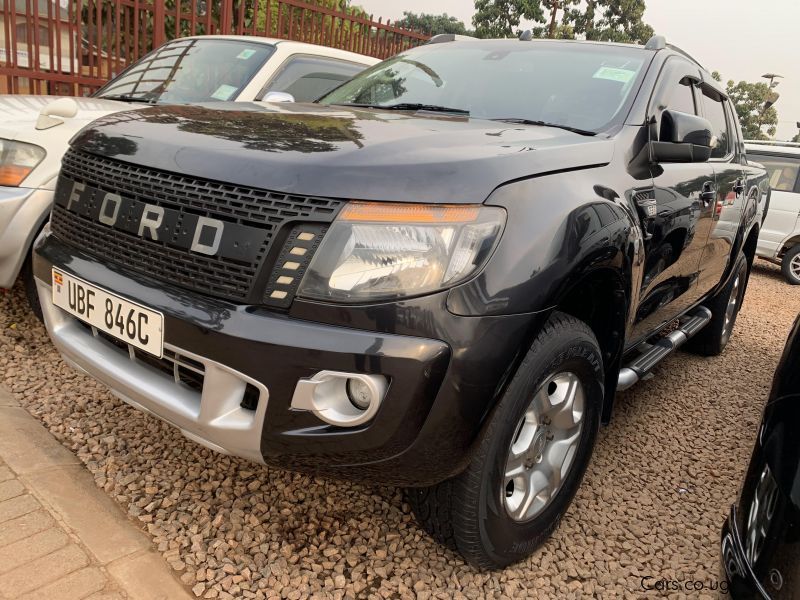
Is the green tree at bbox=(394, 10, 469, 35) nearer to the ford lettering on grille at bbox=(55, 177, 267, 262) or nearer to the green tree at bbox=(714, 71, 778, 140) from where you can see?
the green tree at bbox=(714, 71, 778, 140)

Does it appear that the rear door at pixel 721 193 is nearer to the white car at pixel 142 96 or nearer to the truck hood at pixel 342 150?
the truck hood at pixel 342 150

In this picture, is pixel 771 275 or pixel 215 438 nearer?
pixel 215 438

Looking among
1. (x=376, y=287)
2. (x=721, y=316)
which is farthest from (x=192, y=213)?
(x=721, y=316)

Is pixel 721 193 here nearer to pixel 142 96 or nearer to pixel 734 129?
pixel 734 129

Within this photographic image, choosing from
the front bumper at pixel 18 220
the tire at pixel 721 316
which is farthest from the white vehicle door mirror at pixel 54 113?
the tire at pixel 721 316

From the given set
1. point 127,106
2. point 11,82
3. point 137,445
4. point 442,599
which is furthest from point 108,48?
point 442,599

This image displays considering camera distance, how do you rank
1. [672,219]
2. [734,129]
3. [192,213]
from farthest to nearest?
1. [734,129]
2. [672,219]
3. [192,213]

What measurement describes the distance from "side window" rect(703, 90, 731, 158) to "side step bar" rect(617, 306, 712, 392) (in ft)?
2.94

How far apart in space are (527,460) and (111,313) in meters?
1.29

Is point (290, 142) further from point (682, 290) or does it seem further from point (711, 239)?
point (711, 239)

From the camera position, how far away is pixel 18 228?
2.96 metres

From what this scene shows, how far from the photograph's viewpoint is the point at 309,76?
4.41m

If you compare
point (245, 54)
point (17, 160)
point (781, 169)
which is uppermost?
point (245, 54)

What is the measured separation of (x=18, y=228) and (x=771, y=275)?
9768 millimetres
